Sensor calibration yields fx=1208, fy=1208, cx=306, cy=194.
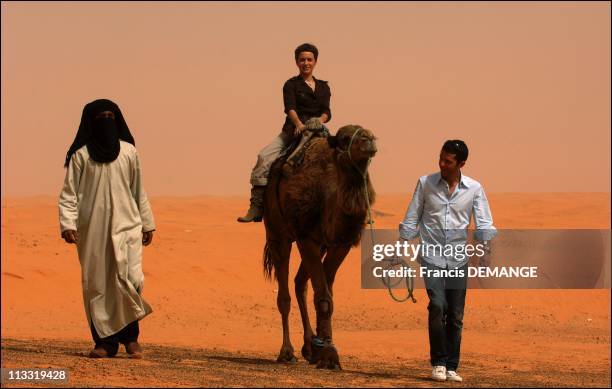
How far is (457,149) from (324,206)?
1866 millimetres

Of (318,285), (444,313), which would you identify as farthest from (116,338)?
(444,313)

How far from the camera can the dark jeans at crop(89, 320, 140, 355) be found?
1232 cm

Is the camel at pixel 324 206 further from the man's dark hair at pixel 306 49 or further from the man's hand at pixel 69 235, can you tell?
the man's hand at pixel 69 235

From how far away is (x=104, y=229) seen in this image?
12383mm

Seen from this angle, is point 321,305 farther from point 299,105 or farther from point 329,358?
point 299,105

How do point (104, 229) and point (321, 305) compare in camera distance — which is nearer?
point (321, 305)

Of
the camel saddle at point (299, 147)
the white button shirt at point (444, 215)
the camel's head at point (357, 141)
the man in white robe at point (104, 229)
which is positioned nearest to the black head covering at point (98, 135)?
the man in white robe at point (104, 229)

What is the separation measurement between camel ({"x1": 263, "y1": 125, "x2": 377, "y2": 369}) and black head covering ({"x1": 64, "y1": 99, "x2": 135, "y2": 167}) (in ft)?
5.90

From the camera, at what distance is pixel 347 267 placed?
24.5 meters

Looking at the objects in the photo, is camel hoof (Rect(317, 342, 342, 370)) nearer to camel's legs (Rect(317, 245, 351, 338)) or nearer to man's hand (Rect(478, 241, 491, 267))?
camel's legs (Rect(317, 245, 351, 338))

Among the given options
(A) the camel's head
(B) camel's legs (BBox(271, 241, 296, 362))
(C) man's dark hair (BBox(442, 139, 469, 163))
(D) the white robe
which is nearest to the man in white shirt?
(C) man's dark hair (BBox(442, 139, 469, 163))

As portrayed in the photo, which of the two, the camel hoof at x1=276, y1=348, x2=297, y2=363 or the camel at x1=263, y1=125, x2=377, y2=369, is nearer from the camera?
the camel at x1=263, y1=125, x2=377, y2=369

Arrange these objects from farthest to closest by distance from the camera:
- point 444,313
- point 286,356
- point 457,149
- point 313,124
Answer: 1. point 286,356
2. point 313,124
3. point 444,313
4. point 457,149

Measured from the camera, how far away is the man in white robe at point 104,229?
12.3 metres
